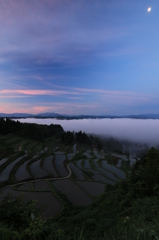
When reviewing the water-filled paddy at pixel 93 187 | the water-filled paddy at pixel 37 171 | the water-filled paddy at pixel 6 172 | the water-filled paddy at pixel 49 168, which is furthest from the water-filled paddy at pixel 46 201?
the water-filled paddy at pixel 49 168

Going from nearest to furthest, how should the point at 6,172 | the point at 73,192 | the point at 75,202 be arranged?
1. the point at 75,202
2. the point at 73,192
3. the point at 6,172

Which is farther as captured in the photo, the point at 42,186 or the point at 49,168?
the point at 49,168

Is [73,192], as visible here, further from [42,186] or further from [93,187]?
[42,186]

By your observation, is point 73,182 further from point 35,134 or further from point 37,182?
point 35,134

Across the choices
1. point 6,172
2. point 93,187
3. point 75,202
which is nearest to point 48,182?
point 93,187

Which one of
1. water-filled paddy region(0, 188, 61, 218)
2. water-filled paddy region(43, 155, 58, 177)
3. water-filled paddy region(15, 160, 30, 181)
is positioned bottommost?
water-filled paddy region(43, 155, 58, 177)

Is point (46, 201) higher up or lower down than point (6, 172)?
higher up

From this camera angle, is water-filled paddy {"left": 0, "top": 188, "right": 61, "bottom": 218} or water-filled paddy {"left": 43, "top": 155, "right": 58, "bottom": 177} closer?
Result: water-filled paddy {"left": 0, "top": 188, "right": 61, "bottom": 218}

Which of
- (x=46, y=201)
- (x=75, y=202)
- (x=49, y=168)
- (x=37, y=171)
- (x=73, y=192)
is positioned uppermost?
(x=46, y=201)

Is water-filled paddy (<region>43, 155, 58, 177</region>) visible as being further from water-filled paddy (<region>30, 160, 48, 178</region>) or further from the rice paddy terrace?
water-filled paddy (<region>30, 160, 48, 178</region>)

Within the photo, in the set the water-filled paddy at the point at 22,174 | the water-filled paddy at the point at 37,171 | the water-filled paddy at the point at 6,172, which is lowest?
the water-filled paddy at the point at 37,171

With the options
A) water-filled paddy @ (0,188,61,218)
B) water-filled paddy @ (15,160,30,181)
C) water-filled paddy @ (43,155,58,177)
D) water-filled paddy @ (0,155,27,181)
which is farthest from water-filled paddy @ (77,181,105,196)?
water-filled paddy @ (0,155,27,181)

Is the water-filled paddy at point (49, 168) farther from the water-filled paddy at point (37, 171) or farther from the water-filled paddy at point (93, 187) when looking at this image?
the water-filled paddy at point (93, 187)

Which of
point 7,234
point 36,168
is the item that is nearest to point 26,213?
point 7,234
